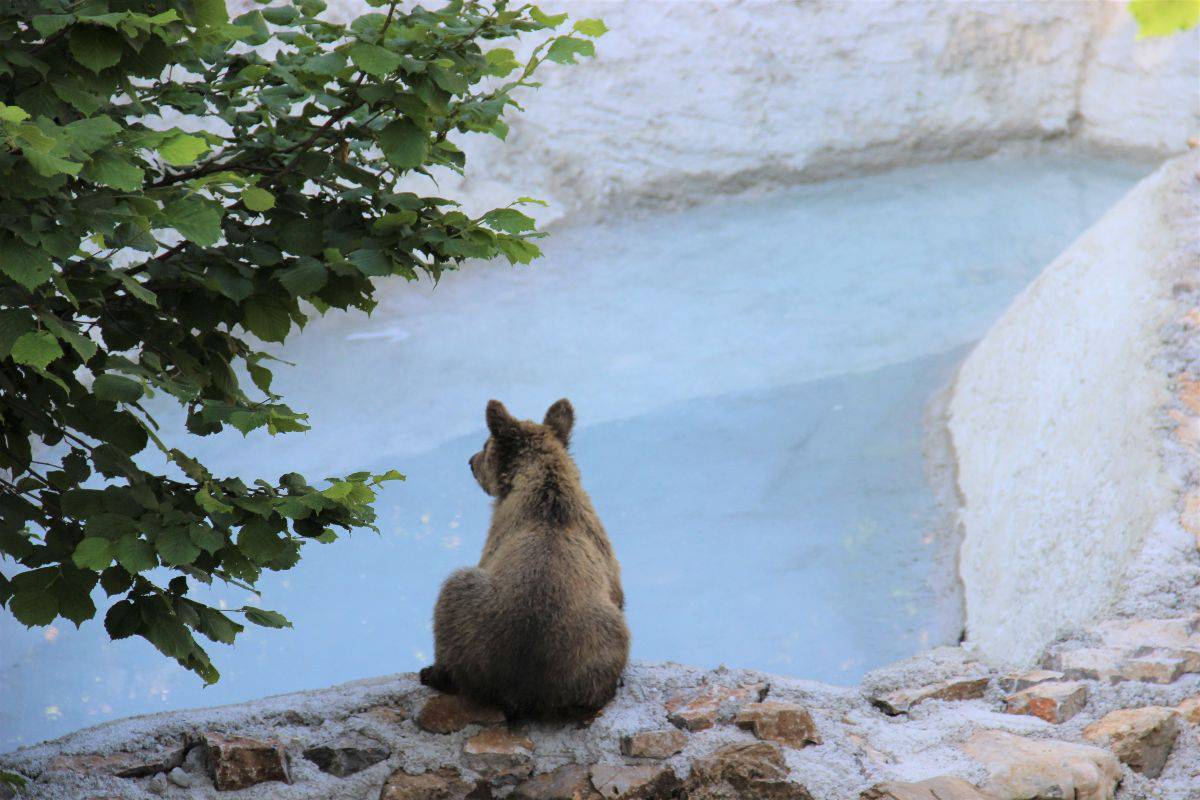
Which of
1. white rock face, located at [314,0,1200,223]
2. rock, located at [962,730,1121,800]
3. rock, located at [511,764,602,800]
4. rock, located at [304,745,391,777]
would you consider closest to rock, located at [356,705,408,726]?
rock, located at [304,745,391,777]

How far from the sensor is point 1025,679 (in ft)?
13.3

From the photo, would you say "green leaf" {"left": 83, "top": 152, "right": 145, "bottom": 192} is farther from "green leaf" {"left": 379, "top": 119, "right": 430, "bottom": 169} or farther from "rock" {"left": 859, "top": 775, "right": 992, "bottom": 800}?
"rock" {"left": 859, "top": 775, "right": 992, "bottom": 800}

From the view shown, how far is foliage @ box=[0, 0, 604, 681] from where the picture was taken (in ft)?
7.32

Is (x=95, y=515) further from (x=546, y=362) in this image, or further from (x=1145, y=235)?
(x=546, y=362)

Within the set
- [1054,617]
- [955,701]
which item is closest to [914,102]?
[1054,617]

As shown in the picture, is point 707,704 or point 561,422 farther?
point 561,422

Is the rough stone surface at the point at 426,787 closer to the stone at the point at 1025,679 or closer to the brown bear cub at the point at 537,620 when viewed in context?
the brown bear cub at the point at 537,620

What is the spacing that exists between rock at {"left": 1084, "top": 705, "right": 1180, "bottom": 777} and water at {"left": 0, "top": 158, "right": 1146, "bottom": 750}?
2.61m

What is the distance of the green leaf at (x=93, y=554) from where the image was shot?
7.64 feet

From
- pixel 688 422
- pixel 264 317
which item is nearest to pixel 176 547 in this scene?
pixel 264 317

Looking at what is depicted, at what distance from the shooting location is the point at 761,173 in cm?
1309

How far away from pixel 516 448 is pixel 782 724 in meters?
A: 1.38

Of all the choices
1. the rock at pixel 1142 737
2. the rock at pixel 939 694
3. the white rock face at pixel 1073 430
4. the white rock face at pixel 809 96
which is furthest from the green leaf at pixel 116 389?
the white rock face at pixel 809 96

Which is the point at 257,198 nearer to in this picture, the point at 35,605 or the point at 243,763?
the point at 35,605
